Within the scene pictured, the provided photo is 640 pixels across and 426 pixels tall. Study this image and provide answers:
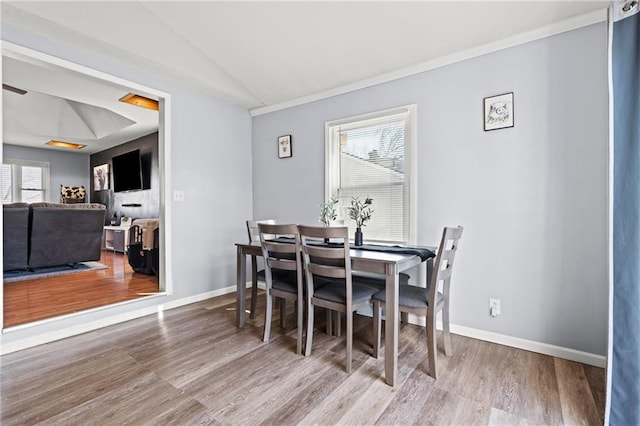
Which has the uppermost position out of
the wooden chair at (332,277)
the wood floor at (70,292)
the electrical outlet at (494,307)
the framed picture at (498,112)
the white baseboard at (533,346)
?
the framed picture at (498,112)

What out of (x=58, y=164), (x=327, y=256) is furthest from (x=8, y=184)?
(x=327, y=256)

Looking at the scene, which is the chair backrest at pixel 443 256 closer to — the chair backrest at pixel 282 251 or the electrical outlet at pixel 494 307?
the electrical outlet at pixel 494 307

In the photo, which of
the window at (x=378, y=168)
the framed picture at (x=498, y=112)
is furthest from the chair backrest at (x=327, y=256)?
the framed picture at (x=498, y=112)

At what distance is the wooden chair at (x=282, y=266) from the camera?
2184 mm

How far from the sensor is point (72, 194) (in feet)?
26.3

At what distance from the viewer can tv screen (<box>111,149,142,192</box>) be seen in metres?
6.62

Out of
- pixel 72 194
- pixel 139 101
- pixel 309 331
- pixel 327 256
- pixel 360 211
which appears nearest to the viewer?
pixel 327 256

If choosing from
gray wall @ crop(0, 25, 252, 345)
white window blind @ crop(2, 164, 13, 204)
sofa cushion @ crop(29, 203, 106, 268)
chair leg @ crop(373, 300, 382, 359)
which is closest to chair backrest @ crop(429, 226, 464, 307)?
chair leg @ crop(373, 300, 382, 359)

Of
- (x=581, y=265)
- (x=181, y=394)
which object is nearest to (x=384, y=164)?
(x=581, y=265)

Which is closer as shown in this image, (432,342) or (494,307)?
(432,342)

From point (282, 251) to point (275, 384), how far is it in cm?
84

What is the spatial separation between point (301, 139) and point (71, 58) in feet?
6.97

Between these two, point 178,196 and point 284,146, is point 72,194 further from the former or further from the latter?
point 284,146

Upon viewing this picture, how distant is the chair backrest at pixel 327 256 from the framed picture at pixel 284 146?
1825 mm
